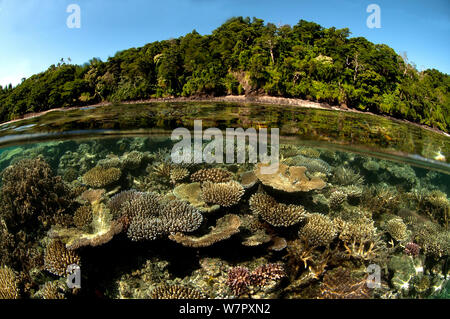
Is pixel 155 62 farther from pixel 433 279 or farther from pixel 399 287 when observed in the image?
pixel 433 279

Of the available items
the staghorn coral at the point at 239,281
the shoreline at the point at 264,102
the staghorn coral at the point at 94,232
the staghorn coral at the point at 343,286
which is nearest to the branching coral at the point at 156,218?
the staghorn coral at the point at 94,232

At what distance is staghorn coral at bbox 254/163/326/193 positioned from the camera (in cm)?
550

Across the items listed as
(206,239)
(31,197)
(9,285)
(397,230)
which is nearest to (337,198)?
(397,230)

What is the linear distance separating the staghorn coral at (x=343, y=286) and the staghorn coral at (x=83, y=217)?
18.1ft

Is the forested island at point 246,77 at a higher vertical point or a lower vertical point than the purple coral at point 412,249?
higher

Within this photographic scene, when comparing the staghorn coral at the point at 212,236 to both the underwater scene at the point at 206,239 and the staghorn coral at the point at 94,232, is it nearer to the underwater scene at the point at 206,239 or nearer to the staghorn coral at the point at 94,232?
the underwater scene at the point at 206,239

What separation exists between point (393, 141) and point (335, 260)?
8.06m

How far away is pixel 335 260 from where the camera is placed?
4.84m

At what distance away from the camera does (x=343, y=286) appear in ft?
14.0

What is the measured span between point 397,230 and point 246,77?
7855mm

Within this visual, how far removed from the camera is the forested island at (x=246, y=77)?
363 inches

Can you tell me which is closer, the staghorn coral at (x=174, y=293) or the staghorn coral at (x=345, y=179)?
the staghorn coral at (x=174, y=293)
